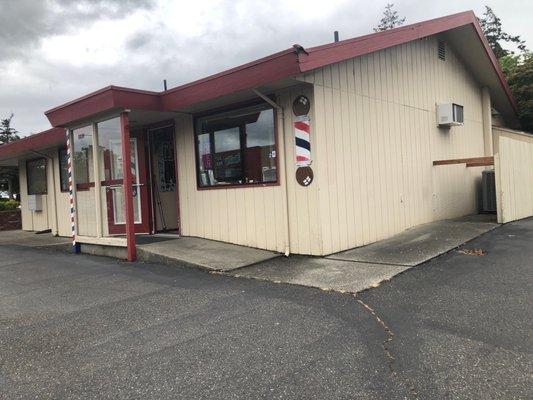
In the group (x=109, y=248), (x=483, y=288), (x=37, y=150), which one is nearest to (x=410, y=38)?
(x=483, y=288)

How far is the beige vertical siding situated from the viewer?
912cm

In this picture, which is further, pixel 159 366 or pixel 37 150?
pixel 37 150

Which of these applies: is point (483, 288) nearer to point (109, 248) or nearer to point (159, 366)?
point (159, 366)

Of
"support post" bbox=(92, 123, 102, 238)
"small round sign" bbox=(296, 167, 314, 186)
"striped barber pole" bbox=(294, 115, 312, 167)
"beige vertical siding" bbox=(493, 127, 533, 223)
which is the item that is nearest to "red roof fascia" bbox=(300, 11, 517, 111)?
"striped barber pole" bbox=(294, 115, 312, 167)

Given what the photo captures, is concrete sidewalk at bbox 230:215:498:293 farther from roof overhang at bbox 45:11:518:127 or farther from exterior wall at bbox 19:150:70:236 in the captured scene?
exterior wall at bbox 19:150:70:236

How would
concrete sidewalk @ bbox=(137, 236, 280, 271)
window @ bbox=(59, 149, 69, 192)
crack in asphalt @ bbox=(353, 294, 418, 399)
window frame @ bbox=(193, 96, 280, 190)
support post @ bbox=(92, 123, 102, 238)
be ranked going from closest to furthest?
crack in asphalt @ bbox=(353, 294, 418, 399), concrete sidewalk @ bbox=(137, 236, 280, 271), window frame @ bbox=(193, 96, 280, 190), support post @ bbox=(92, 123, 102, 238), window @ bbox=(59, 149, 69, 192)

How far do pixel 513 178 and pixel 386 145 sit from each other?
3.25 meters

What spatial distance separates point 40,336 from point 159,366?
1.52m

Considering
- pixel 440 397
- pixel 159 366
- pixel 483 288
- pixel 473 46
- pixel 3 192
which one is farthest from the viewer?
pixel 3 192

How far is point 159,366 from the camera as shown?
343cm

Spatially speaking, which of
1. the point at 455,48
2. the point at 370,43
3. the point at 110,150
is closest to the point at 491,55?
the point at 455,48

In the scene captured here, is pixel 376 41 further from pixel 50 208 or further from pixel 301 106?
pixel 50 208

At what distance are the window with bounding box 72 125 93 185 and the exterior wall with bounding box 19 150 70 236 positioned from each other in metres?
3.45

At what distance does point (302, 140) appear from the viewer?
7020 mm
